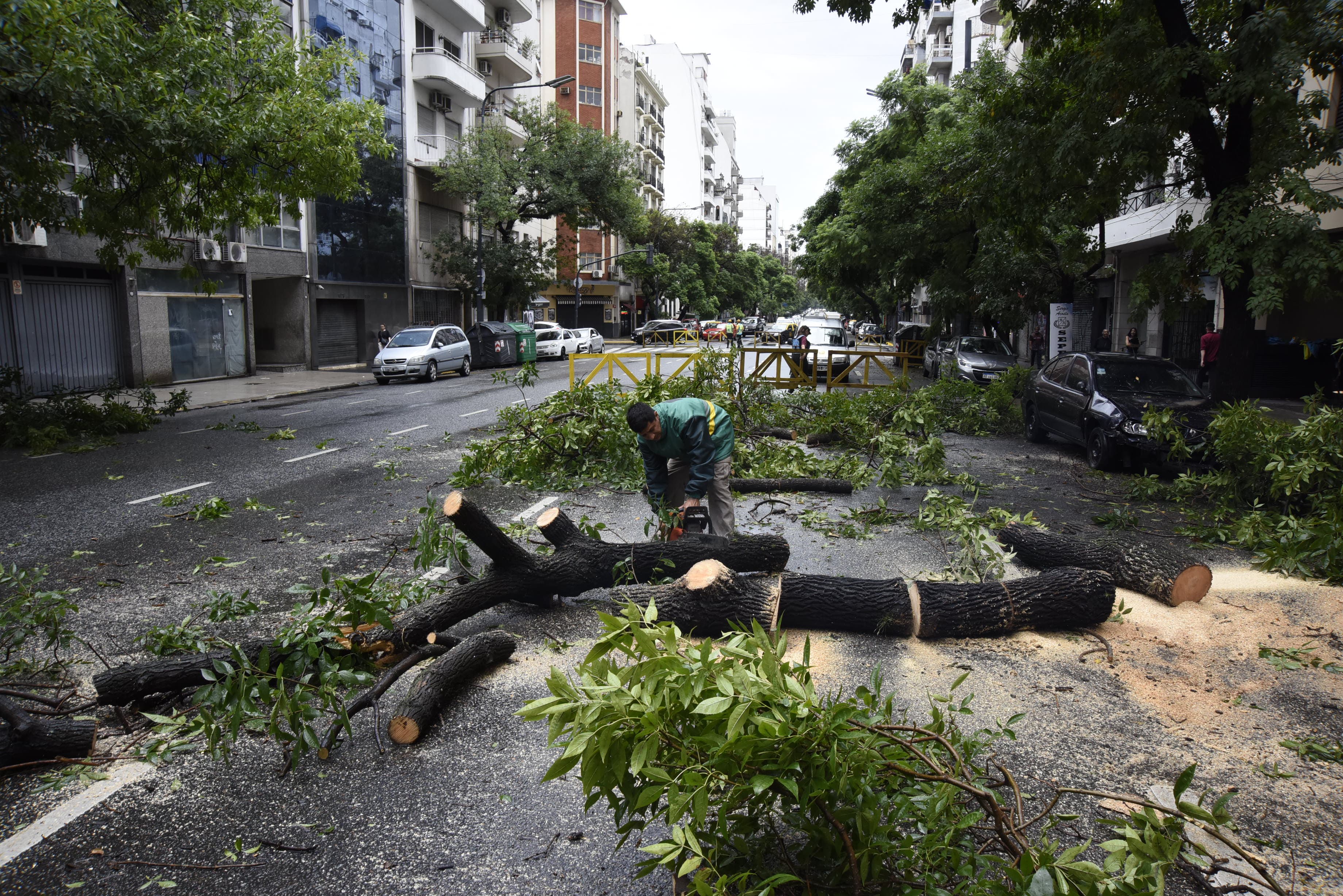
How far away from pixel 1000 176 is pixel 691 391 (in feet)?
18.8

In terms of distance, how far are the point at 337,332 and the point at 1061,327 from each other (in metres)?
23.6

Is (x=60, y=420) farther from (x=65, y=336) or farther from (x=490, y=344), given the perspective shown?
(x=490, y=344)

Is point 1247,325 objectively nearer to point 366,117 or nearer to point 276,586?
point 276,586

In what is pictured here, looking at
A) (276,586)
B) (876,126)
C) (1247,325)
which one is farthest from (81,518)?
(876,126)

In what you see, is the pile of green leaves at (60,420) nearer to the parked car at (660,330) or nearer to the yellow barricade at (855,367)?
the yellow barricade at (855,367)

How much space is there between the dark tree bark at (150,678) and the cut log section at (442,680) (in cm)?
71

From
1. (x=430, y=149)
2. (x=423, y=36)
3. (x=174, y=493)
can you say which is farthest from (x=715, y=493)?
(x=423, y=36)

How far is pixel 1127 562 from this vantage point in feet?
20.0

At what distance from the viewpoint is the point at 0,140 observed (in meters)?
10.8

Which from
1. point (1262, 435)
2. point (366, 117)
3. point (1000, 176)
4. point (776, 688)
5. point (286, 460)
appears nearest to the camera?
point (776, 688)

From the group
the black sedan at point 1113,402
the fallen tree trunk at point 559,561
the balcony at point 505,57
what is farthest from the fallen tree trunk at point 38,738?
the balcony at point 505,57

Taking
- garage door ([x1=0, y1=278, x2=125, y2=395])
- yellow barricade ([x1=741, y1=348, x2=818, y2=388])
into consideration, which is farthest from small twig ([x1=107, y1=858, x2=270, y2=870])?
garage door ([x1=0, y1=278, x2=125, y2=395])

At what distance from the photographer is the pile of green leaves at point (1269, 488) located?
21.5 ft

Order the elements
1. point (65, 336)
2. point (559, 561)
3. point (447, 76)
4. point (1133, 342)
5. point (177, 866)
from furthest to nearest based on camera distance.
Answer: point (447, 76), point (1133, 342), point (65, 336), point (559, 561), point (177, 866)
